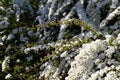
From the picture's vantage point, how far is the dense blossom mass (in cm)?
680

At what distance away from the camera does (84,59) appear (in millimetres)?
6633

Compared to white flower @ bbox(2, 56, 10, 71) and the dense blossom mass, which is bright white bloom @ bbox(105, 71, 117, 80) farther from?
white flower @ bbox(2, 56, 10, 71)

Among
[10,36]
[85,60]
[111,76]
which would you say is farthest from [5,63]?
[111,76]

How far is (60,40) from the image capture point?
8.70 metres

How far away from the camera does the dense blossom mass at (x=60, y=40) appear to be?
6.80 m

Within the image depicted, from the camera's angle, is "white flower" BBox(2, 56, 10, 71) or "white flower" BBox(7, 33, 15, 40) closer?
"white flower" BBox(2, 56, 10, 71)

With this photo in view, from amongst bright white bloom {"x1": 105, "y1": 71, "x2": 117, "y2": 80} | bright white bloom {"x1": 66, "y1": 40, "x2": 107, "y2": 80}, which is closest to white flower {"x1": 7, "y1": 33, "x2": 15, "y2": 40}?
bright white bloom {"x1": 66, "y1": 40, "x2": 107, "y2": 80}

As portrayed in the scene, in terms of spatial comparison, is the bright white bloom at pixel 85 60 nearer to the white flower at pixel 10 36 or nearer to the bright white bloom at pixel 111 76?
the bright white bloom at pixel 111 76

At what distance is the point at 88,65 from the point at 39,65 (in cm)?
223

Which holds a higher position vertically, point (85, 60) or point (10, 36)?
point (10, 36)

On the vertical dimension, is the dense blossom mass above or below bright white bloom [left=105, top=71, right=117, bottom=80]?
above

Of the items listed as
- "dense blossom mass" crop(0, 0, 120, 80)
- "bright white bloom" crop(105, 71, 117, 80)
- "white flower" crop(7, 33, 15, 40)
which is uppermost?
"white flower" crop(7, 33, 15, 40)

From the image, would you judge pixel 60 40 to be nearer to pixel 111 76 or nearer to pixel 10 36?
pixel 10 36

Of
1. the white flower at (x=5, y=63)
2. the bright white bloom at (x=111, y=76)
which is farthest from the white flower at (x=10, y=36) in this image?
the bright white bloom at (x=111, y=76)
